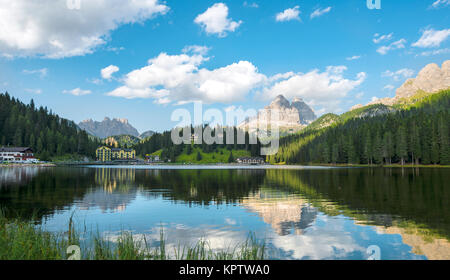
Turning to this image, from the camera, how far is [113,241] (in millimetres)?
19750

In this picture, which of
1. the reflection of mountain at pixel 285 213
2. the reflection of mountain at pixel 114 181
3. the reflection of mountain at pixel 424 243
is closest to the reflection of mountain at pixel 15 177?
the reflection of mountain at pixel 114 181

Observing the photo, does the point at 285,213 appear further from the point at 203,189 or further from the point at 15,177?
Answer: the point at 15,177

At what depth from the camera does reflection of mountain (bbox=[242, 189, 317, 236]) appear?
24547mm

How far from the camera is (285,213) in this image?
30172 mm

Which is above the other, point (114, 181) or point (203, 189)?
point (114, 181)

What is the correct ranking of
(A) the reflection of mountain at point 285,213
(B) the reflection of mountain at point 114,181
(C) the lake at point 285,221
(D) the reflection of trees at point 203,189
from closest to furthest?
(C) the lake at point 285,221 → (A) the reflection of mountain at point 285,213 → (D) the reflection of trees at point 203,189 → (B) the reflection of mountain at point 114,181

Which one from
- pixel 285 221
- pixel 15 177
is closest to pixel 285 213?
pixel 285 221

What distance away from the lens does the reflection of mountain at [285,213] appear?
24547 millimetres

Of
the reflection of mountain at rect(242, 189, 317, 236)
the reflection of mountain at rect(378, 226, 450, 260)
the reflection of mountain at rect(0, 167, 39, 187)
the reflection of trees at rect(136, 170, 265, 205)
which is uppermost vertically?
the reflection of mountain at rect(0, 167, 39, 187)

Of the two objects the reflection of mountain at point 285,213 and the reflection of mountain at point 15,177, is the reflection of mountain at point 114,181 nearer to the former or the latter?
the reflection of mountain at point 15,177

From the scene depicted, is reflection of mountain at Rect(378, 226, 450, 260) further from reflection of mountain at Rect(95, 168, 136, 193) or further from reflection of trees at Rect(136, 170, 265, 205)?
reflection of mountain at Rect(95, 168, 136, 193)

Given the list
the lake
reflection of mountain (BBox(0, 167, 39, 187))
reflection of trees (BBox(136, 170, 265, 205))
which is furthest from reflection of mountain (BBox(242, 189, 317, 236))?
reflection of mountain (BBox(0, 167, 39, 187))

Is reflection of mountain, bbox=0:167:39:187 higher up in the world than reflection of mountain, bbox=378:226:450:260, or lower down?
higher up
